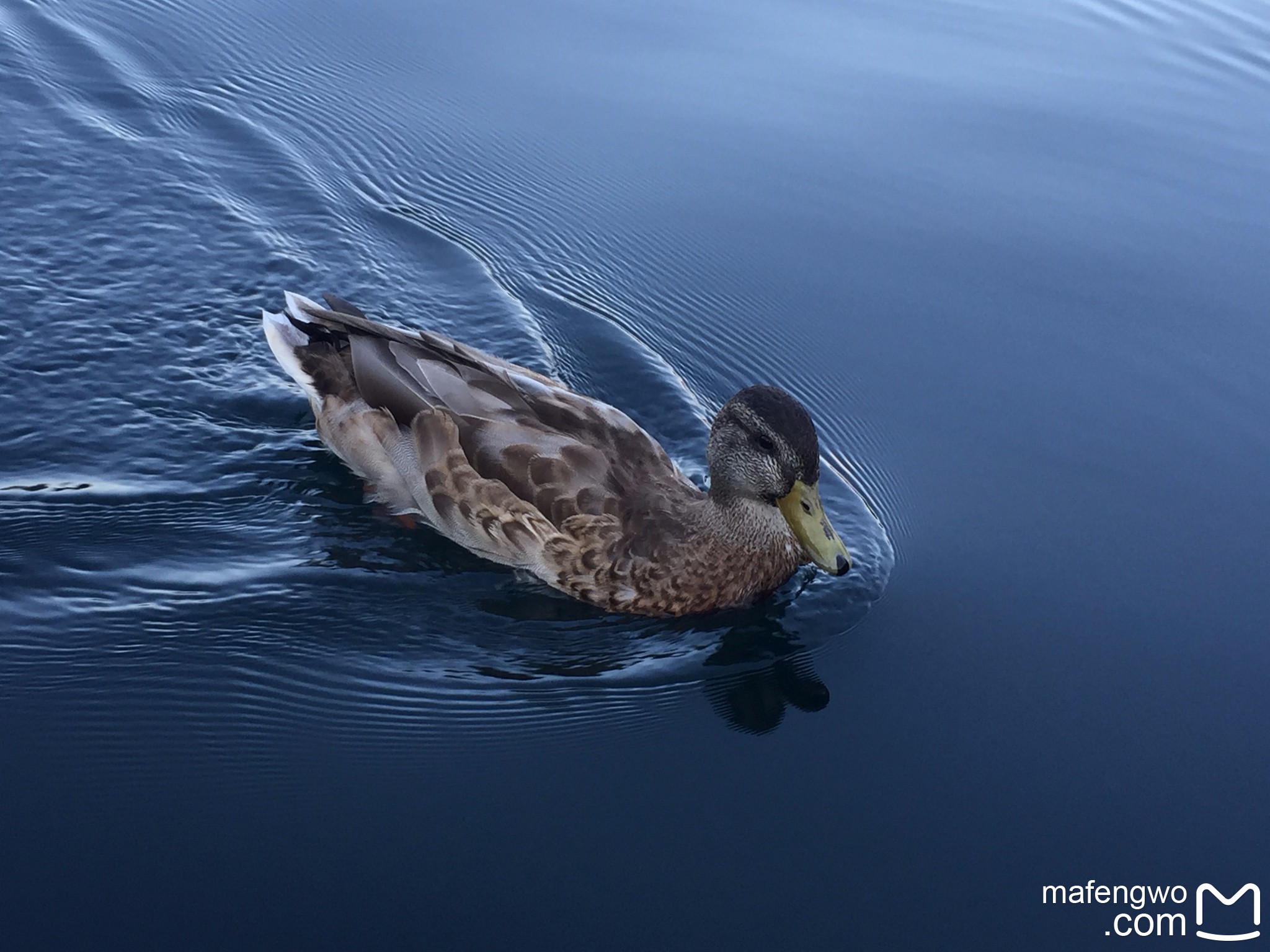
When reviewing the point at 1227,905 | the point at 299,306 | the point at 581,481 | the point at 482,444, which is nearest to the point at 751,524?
the point at 581,481

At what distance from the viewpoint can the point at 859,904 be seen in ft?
16.6

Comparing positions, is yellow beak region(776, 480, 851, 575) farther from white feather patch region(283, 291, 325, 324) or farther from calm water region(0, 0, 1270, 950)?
white feather patch region(283, 291, 325, 324)

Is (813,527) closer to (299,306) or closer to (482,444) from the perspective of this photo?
(482,444)

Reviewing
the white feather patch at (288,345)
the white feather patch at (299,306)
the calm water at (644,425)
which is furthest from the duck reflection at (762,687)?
the white feather patch at (299,306)

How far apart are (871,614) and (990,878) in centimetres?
182

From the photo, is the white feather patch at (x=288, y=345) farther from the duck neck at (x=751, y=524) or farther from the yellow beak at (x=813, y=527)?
the yellow beak at (x=813, y=527)

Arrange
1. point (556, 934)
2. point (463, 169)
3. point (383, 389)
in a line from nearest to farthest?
point (556, 934) → point (383, 389) → point (463, 169)

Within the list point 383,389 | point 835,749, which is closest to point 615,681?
point 835,749

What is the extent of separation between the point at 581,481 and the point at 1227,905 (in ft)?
12.0

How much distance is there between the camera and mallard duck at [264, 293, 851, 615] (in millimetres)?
6785

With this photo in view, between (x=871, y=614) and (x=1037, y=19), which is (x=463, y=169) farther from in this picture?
(x=1037, y=19)

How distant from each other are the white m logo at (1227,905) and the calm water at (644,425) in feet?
0.22

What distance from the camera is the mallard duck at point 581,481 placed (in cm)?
679

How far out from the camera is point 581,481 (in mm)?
6938
